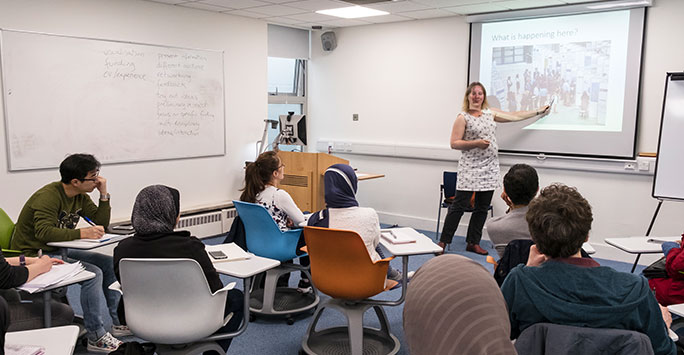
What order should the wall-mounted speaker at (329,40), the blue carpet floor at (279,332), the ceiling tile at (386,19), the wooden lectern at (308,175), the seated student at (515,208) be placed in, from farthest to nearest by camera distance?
the wall-mounted speaker at (329,40) → the ceiling tile at (386,19) → the wooden lectern at (308,175) → the blue carpet floor at (279,332) → the seated student at (515,208)

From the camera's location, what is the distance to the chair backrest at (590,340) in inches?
60.1

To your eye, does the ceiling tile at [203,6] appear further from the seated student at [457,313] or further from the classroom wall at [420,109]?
the seated student at [457,313]

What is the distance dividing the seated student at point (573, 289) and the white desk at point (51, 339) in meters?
1.35

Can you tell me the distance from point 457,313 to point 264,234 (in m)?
2.88

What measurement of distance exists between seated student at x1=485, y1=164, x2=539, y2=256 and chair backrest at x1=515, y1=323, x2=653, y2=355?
3.45ft

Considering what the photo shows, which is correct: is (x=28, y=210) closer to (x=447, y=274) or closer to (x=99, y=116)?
(x=99, y=116)

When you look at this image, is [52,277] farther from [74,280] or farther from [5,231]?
[5,231]

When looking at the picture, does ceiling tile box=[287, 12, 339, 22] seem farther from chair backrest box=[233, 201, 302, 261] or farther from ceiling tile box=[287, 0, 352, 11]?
chair backrest box=[233, 201, 302, 261]

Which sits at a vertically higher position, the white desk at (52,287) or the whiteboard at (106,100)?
the whiteboard at (106,100)

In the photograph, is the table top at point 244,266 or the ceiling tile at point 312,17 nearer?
the table top at point 244,266

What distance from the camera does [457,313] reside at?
2.35 feet

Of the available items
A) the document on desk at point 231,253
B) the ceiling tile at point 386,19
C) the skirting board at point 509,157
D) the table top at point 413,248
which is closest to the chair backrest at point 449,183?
the skirting board at point 509,157

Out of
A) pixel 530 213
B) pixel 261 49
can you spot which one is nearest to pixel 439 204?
pixel 261 49

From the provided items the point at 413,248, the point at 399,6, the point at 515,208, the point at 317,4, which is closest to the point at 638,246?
the point at 515,208
